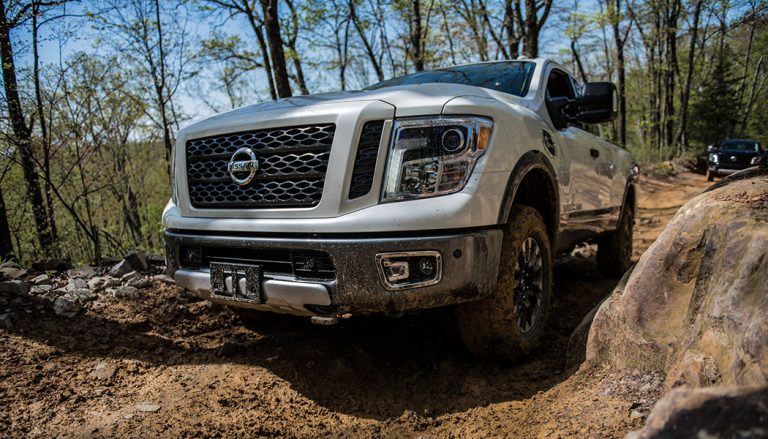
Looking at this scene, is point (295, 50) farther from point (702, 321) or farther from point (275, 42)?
point (702, 321)

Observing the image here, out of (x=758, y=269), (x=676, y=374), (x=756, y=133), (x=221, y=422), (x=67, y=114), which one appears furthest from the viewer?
(x=67, y=114)

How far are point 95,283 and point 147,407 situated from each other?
1.83 m

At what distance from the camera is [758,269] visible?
151 centimetres

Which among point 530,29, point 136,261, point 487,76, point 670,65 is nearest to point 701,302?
point 487,76

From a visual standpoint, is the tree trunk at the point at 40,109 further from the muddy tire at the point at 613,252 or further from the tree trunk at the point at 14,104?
the muddy tire at the point at 613,252

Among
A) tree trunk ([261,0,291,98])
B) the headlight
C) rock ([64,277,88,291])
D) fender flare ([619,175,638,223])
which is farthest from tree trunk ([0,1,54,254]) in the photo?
fender flare ([619,175,638,223])

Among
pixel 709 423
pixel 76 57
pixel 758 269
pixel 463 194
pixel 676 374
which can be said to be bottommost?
pixel 676 374

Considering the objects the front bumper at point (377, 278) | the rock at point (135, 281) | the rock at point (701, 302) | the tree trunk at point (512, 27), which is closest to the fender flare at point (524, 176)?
the front bumper at point (377, 278)

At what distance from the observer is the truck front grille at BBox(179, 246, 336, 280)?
208cm

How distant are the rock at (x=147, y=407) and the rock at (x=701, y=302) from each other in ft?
6.75

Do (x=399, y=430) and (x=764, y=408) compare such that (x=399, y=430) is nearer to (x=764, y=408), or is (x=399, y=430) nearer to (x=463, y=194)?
(x=463, y=194)

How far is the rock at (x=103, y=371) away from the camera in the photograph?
2.59 metres

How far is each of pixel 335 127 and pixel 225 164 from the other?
27.9 inches

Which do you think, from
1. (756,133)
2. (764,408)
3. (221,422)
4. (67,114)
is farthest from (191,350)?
(67,114)
